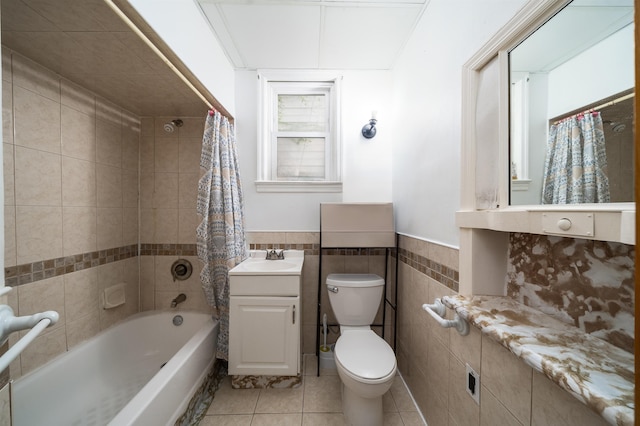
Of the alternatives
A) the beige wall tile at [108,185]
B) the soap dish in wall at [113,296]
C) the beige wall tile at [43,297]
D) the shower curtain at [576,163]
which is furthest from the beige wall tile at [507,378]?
the beige wall tile at [108,185]

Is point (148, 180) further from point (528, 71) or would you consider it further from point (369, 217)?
point (528, 71)

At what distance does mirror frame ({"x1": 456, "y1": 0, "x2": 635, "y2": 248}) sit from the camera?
1.65 feet

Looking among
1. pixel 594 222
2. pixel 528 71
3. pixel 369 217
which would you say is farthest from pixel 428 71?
pixel 594 222

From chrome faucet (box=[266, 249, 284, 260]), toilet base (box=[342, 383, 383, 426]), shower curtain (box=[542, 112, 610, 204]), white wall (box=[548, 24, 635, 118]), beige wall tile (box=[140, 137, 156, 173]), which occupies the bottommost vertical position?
toilet base (box=[342, 383, 383, 426])

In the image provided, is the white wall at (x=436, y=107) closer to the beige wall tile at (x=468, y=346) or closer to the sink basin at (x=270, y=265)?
the beige wall tile at (x=468, y=346)

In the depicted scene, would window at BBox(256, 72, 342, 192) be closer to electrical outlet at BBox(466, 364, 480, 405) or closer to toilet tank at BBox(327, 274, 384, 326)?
toilet tank at BBox(327, 274, 384, 326)

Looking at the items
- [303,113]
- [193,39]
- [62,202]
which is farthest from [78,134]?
[303,113]

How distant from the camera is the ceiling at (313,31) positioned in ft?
4.31

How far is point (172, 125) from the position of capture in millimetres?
1808

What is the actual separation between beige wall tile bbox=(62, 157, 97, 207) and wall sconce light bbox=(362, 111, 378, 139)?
1.95 metres

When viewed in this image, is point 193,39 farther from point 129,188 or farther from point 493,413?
point 493,413

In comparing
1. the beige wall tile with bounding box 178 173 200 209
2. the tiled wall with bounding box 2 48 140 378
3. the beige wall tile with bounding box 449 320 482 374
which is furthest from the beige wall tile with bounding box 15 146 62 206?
the beige wall tile with bounding box 449 320 482 374

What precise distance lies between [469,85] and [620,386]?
102 centimetres

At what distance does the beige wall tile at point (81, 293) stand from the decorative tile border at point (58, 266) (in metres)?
0.04
